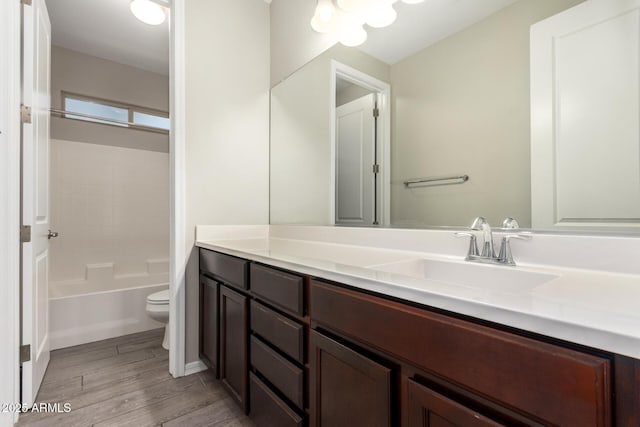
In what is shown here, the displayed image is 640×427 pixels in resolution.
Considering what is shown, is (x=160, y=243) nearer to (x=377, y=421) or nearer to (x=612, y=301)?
(x=377, y=421)

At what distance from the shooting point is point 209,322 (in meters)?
1.66

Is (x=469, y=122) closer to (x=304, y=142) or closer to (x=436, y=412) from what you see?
(x=436, y=412)

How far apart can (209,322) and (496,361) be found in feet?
5.09

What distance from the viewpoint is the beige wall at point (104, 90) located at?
286 cm

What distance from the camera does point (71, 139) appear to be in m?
2.87

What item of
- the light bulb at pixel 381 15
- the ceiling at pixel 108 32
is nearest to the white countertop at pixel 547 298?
the light bulb at pixel 381 15

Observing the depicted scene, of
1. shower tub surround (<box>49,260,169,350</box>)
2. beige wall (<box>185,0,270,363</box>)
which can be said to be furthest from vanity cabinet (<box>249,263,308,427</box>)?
shower tub surround (<box>49,260,169,350</box>)

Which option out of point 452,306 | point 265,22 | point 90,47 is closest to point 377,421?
point 452,306

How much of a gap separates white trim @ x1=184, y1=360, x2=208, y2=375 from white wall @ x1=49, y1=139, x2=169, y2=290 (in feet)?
6.12

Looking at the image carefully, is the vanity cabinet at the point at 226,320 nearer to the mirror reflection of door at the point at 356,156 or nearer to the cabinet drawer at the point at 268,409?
the cabinet drawer at the point at 268,409

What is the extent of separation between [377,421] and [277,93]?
207 centimetres

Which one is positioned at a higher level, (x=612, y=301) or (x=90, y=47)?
(x=90, y=47)

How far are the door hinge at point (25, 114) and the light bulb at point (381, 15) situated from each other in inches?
71.5

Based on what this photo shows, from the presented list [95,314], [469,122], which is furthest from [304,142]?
[95,314]
